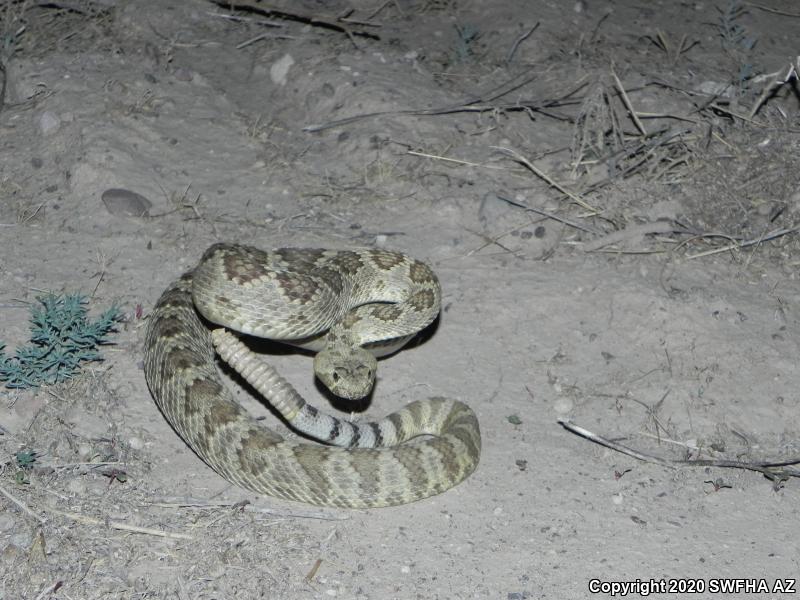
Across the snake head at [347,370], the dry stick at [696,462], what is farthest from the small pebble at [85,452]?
the dry stick at [696,462]

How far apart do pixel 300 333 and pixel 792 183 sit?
4.65 m

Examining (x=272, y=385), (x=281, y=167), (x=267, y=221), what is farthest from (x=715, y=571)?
(x=281, y=167)

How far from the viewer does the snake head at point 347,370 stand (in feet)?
17.2

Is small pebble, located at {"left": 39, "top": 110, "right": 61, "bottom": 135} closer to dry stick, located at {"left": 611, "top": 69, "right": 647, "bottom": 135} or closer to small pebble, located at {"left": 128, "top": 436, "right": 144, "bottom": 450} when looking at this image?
small pebble, located at {"left": 128, "top": 436, "right": 144, "bottom": 450}

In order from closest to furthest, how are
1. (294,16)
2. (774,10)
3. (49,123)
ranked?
(49,123) → (294,16) → (774,10)

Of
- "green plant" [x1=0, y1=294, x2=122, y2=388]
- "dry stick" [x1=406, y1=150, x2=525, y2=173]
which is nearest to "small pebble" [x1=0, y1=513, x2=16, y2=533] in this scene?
"green plant" [x1=0, y1=294, x2=122, y2=388]

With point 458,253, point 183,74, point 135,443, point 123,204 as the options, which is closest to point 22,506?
point 135,443

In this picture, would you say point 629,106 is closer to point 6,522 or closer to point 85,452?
point 85,452

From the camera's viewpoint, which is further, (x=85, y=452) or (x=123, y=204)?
(x=123, y=204)

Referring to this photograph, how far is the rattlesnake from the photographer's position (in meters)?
4.95

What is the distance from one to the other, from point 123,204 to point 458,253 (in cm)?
290

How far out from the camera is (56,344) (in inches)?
221

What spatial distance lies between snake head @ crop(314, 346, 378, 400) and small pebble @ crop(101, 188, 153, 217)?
8.54ft

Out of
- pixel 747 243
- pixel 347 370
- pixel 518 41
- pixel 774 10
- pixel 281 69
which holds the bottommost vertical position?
pixel 281 69
